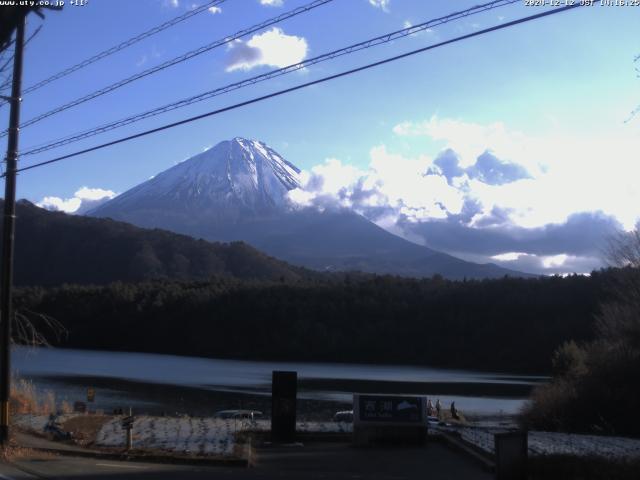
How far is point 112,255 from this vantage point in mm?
158125

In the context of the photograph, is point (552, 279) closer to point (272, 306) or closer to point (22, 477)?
point (272, 306)

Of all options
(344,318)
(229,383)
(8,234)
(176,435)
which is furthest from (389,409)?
(344,318)

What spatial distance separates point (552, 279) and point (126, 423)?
291ft

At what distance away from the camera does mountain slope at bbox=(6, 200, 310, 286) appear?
152 m

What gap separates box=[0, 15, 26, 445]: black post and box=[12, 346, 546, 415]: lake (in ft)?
57.8

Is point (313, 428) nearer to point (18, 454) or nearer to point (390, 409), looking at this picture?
point (390, 409)

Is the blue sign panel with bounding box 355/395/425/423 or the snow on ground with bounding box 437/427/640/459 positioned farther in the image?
the blue sign panel with bounding box 355/395/425/423

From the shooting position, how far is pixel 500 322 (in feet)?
314

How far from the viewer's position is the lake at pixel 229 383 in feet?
156

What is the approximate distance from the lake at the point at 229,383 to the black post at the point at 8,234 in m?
17.6

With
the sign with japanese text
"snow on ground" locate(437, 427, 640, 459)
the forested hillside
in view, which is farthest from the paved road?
the forested hillside

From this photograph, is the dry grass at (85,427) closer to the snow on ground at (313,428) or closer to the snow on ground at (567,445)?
the snow on ground at (313,428)

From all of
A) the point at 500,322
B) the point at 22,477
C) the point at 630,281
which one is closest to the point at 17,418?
the point at 22,477

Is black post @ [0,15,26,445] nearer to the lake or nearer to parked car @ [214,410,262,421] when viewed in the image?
parked car @ [214,410,262,421]
